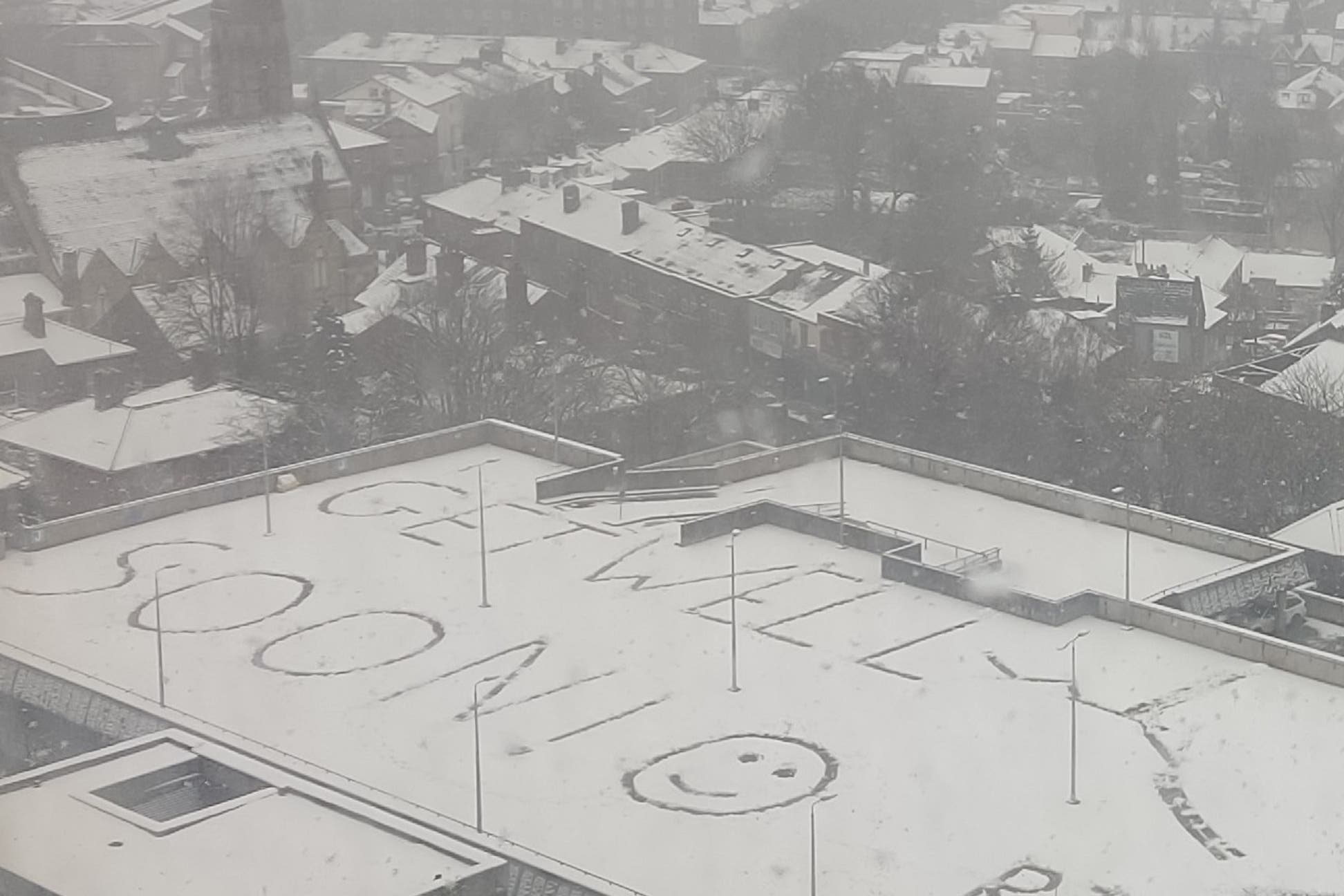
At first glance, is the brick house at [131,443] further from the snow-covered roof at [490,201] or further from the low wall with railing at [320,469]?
the snow-covered roof at [490,201]

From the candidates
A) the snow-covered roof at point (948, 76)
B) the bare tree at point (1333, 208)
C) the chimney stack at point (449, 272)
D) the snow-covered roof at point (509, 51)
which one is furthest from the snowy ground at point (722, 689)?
the snow-covered roof at point (509, 51)

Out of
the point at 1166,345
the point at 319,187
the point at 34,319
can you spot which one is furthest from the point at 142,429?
the point at 1166,345

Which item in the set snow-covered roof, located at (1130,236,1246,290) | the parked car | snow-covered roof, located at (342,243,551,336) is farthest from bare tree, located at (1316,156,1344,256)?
the parked car

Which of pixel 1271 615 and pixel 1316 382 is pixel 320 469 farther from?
pixel 1316 382

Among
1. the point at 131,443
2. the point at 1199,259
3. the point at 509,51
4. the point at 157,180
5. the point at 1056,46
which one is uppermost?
the point at 157,180

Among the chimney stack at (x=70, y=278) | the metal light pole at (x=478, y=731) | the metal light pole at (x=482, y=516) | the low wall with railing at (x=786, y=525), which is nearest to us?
the metal light pole at (x=478, y=731)
